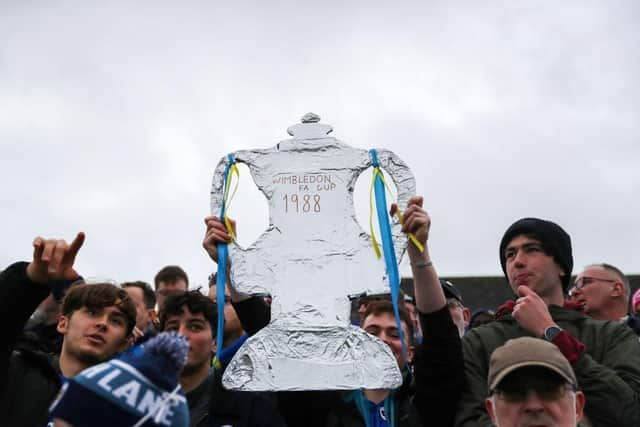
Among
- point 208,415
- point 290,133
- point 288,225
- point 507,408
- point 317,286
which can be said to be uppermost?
point 290,133

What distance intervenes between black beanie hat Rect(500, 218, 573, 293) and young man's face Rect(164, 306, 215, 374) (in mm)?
1586

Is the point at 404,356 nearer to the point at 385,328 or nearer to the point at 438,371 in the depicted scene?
the point at 438,371

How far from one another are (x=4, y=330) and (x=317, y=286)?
1378 millimetres

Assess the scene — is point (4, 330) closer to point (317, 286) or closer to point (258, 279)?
point (258, 279)

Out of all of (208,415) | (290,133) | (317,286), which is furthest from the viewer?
(208,415)

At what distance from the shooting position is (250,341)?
3484mm

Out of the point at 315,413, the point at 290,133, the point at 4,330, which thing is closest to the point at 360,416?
the point at 315,413

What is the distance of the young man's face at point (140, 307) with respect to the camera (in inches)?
223

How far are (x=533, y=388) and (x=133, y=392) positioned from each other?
1345mm

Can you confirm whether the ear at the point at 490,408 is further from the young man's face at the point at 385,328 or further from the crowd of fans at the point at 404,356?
the young man's face at the point at 385,328

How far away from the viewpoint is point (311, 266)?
3.60 m

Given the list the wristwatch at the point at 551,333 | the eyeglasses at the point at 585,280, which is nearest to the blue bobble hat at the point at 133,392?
the wristwatch at the point at 551,333

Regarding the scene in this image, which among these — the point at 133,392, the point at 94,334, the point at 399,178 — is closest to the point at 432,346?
the point at 399,178

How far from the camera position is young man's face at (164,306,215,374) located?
4.44m
